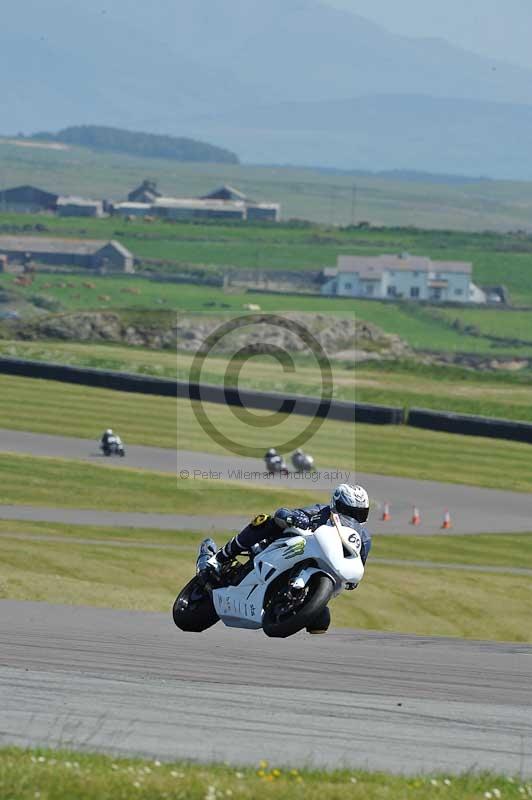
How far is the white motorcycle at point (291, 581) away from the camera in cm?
1502

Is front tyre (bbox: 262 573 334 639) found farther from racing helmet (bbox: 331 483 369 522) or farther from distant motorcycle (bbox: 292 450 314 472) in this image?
distant motorcycle (bbox: 292 450 314 472)

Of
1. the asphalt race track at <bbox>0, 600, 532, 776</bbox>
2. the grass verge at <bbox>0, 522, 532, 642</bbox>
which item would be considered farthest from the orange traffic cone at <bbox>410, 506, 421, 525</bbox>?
the asphalt race track at <bbox>0, 600, 532, 776</bbox>

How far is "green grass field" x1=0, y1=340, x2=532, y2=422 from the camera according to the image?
68.9 metres

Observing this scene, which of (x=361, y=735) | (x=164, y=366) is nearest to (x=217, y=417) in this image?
(x=164, y=366)

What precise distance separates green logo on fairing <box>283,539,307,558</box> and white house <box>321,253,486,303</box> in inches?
5541

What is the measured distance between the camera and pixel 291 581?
50.0 feet

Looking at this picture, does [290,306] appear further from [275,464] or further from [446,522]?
[446,522]

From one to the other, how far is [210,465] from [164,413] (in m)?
→ 9.10

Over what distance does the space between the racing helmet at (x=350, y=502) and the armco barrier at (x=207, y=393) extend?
42954mm

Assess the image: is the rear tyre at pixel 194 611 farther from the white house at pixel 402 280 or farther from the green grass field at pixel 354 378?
the white house at pixel 402 280

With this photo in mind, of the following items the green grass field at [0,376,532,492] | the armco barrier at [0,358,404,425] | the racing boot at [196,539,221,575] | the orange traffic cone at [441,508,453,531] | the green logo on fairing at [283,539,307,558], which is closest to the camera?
the green logo on fairing at [283,539,307,558]

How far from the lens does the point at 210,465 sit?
50.0 m

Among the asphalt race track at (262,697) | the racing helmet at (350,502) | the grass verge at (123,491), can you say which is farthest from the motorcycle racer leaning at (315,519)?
the grass verge at (123,491)

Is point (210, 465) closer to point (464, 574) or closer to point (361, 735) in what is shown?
point (464, 574)
